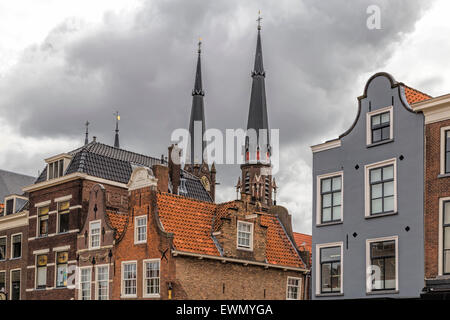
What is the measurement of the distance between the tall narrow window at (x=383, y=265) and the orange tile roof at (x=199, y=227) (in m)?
9.25

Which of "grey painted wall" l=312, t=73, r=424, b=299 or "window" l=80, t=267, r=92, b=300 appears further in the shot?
"window" l=80, t=267, r=92, b=300

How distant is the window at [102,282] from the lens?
3396cm

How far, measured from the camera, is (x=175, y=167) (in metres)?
41.9

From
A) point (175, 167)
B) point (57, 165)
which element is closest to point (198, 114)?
point (175, 167)

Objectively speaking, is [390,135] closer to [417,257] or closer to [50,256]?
[417,257]

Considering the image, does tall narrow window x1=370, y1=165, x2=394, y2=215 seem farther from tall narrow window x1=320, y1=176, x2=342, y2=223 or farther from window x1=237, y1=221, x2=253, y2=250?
window x1=237, y1=221, x2=253, y2=250

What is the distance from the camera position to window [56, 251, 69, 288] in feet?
123

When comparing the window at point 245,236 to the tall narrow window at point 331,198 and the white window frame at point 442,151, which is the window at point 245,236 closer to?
the tall narrow window at point 331,198

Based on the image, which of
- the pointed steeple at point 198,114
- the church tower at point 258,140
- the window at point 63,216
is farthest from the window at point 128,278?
the pointed steeple at point 198,114

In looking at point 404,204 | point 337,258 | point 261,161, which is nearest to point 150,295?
point 337,258

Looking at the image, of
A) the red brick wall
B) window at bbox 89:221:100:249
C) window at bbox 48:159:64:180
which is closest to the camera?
the red brick wall

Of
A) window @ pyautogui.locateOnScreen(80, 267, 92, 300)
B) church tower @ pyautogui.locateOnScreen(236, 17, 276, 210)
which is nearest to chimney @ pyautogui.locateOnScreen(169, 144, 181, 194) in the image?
window @ pyautogui.locateOnScreen(80, 267, 92, 300)

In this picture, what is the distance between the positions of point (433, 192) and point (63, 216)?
22.4 metres

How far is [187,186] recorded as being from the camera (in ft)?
146
